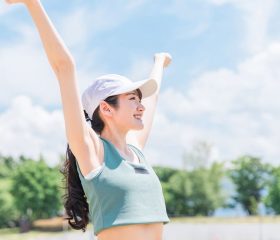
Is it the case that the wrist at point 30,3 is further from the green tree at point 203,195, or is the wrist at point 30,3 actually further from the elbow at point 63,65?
the green tree at point 203,195

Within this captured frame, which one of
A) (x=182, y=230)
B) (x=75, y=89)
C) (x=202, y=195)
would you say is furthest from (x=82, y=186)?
(x=202, y=195)

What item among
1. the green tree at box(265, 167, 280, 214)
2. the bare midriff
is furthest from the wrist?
the green tree at box(265, 167, 280, 214)

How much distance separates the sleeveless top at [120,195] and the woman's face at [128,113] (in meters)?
0.09

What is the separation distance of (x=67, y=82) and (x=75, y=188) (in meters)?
0.37

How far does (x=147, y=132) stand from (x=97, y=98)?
43 centimetres

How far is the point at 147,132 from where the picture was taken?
226cm

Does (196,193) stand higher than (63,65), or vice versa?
(196,193)

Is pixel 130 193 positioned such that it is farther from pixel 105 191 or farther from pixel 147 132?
pixel 147 132

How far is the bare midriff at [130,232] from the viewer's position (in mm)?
1737

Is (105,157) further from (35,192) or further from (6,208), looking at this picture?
(6,208)

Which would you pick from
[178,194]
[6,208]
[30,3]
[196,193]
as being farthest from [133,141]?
[178,194]

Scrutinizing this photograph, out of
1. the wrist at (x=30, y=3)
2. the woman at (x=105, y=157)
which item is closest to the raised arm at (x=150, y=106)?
→ the woman at (x=105, y=157)

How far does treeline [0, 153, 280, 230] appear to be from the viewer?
40156mm

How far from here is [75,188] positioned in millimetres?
1916
